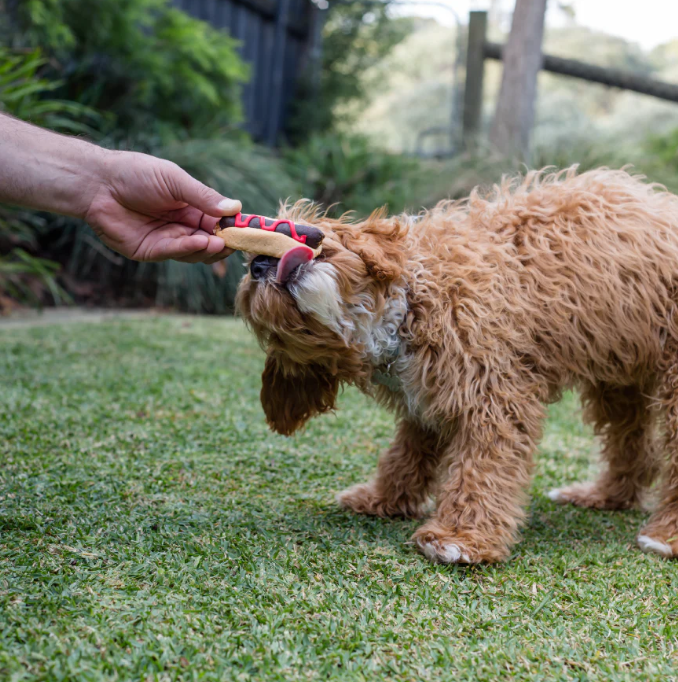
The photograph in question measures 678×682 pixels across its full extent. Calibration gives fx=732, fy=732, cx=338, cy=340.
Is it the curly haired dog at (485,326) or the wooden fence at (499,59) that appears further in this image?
the wooden fence at (499,59)

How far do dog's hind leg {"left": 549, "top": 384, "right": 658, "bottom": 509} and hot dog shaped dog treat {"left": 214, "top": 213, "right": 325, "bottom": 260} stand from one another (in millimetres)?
1399

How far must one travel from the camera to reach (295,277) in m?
2.21

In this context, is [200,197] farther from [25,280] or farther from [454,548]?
[25,280]

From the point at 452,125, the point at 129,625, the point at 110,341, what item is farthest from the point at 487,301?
the point at 452,125

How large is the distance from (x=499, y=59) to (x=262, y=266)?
859 cm

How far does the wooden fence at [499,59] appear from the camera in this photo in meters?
9.34

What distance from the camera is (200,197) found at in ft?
8.12

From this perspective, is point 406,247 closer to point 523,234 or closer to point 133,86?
point 523,234

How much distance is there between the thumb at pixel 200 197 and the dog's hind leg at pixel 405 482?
106 centimetres

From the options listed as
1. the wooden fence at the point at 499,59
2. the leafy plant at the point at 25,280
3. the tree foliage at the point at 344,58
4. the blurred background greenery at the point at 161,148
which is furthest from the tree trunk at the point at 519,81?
the leafy plant at the point at 25,280

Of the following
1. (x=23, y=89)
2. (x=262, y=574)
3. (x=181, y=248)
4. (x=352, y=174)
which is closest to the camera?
(x=262, y=574)

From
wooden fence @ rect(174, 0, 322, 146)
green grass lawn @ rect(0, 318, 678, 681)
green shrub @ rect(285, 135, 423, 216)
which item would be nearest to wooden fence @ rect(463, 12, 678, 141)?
green shrub @ rect(285, 135, 423, 216)

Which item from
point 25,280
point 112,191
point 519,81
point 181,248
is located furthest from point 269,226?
point 519,81

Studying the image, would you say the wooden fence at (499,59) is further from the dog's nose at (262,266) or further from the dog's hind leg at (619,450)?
the dog's nose at (262,266)
